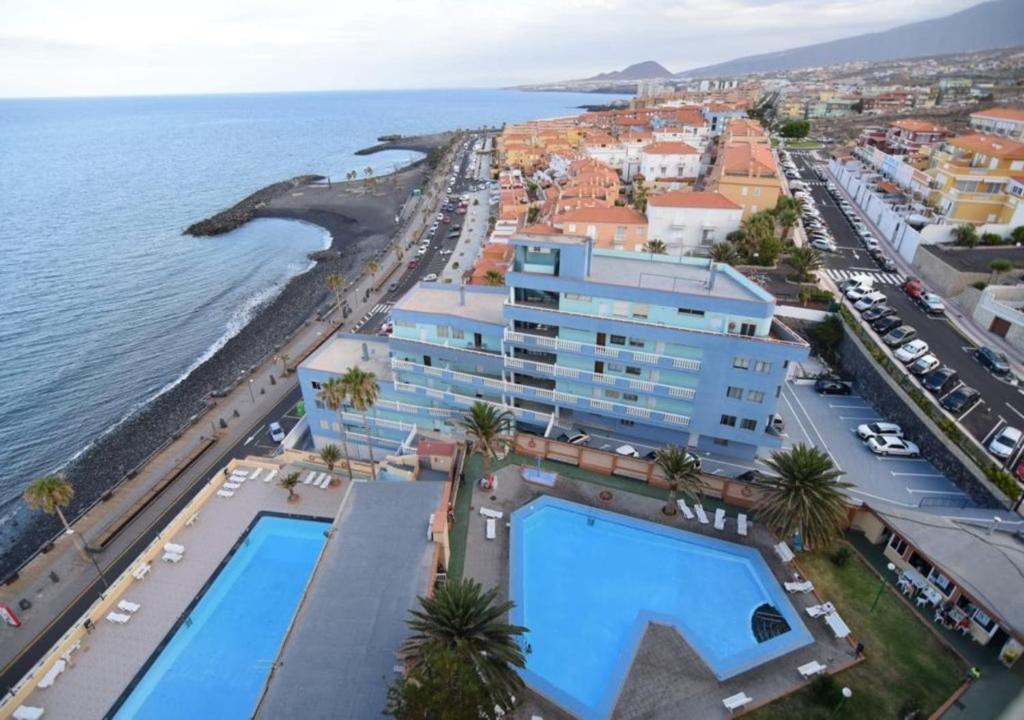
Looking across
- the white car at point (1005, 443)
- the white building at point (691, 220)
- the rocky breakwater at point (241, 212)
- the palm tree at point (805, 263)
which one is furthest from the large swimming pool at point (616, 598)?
the rocky breakwater at point (241, 212)

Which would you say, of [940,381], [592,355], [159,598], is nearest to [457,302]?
[592,355]

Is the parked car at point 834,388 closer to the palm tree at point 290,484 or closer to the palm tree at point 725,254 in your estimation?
the palm tree at point 725,254

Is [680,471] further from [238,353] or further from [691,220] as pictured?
[238,353]

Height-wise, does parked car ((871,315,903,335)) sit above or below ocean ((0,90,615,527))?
above

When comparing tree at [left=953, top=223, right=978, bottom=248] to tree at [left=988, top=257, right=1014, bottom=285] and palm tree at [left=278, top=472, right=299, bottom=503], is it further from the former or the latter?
palm tree at [left=278, top=472, right=299, bottom=503]

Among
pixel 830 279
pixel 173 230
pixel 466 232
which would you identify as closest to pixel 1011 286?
pixel 830 279

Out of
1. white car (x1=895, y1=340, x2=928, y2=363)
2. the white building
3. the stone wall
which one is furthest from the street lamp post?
the white building
